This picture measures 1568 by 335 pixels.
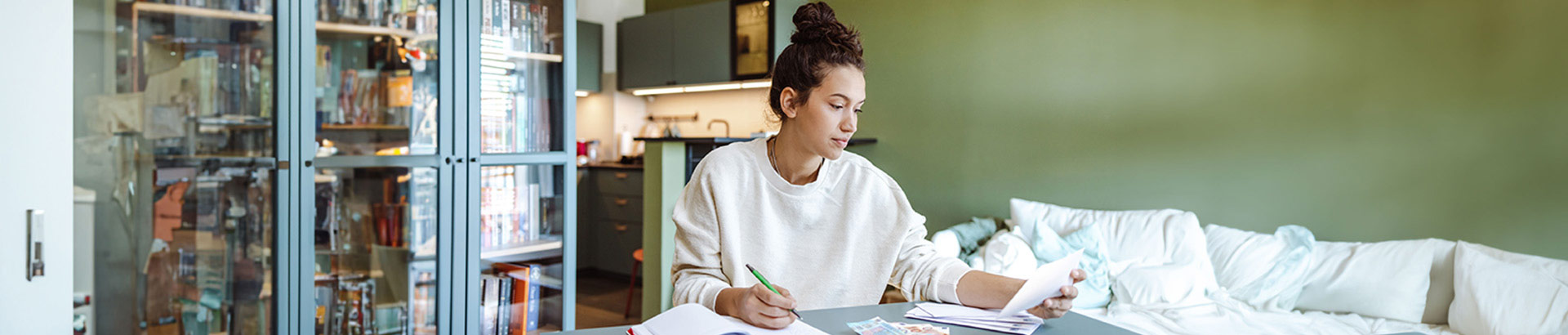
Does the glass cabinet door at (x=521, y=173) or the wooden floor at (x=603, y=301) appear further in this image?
the wooden floor at (x=603, y=301)

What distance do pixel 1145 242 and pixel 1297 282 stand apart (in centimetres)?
51

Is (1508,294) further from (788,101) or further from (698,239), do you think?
(698,239)

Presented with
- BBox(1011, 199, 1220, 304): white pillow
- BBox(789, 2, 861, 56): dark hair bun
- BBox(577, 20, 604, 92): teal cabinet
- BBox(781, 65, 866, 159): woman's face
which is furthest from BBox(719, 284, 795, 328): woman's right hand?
BBox(577, 20, 604, 92): teal cabinet

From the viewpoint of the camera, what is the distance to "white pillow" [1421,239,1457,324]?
2.78 metres

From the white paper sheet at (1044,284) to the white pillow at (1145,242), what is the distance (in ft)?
6.28

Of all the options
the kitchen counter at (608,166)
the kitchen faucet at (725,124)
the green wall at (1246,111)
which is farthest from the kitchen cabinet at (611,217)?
the green wall at (1246,111)

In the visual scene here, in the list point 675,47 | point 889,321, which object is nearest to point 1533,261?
point 889,321

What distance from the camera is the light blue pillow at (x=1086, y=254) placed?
9.82ft

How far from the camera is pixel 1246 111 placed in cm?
332

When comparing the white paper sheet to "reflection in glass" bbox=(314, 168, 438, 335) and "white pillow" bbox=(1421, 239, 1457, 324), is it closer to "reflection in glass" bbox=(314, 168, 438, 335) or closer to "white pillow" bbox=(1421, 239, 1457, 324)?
"reflection in glass" bbox=(314, 168, 438, 335)

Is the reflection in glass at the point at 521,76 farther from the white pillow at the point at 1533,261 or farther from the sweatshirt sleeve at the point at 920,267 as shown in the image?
the white pillow at the point at 1533,261

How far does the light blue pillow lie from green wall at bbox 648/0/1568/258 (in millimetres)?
520

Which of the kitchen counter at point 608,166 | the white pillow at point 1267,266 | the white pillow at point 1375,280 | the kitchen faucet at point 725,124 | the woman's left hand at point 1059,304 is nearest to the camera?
the woman's left hand at point 1059,304

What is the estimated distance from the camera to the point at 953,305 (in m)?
1.43
